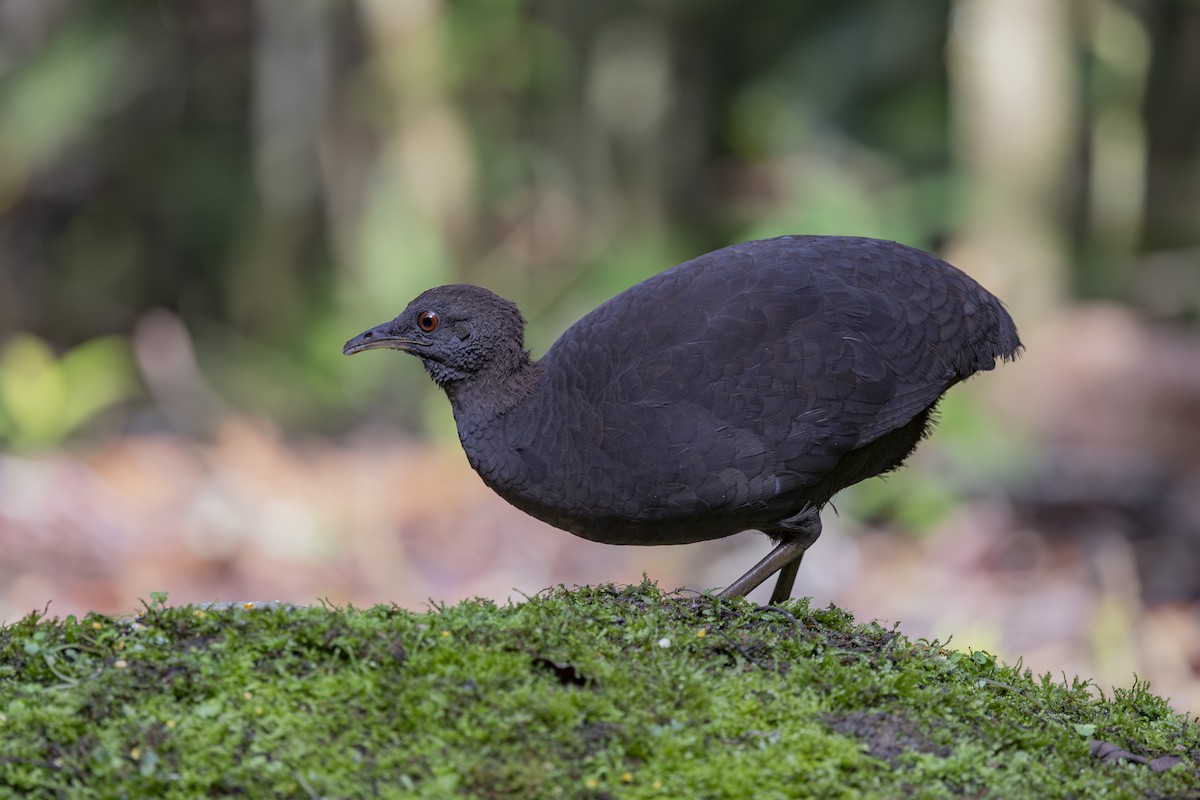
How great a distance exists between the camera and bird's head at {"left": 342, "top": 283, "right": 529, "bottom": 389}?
5.67 m

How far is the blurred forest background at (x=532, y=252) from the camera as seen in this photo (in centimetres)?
974

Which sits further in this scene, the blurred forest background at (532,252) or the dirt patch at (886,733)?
the blurred forest background at (532,252)

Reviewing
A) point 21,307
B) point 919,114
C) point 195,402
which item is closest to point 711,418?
point 195,402

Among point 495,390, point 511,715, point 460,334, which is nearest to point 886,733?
point 511,715

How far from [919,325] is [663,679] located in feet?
8.10

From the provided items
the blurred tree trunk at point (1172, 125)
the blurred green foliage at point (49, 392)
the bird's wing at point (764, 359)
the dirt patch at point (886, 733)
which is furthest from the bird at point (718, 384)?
the blurred tree trunk at point (1172, 125)

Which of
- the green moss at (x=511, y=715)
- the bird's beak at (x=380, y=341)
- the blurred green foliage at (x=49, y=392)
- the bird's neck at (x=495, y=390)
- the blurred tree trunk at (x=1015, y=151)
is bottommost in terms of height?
the green moss at (x=511, y=715)

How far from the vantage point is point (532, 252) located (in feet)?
49.8

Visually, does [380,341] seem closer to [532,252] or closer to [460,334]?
[460,334]

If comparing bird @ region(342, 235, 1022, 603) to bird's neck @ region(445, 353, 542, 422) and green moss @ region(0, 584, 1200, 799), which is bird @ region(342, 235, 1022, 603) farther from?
green moss @ region(0, 584, 1200, 799)

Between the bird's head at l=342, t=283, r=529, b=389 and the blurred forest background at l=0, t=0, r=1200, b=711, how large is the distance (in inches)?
154

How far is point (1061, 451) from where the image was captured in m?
11.2

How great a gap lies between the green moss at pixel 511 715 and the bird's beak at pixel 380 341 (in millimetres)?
1751

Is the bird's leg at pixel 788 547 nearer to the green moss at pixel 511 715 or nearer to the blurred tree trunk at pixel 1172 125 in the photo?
the green moss at pixel 511 715
